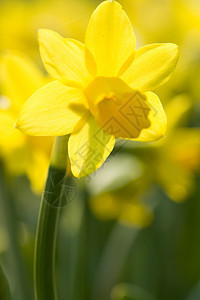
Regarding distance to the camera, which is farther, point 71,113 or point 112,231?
point 112,231

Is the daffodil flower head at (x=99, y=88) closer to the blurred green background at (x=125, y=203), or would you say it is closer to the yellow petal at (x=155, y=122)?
the yellow petal at (x=155, y=122)

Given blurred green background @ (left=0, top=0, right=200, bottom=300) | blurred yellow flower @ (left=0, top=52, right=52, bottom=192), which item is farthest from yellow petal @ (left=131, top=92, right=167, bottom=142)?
blurred yellow flower @ (left=0, top=52, right=52, bottom=192)

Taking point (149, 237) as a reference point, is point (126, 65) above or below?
above

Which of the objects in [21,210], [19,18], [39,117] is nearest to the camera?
[39,117]

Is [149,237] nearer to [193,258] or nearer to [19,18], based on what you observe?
[193,258]

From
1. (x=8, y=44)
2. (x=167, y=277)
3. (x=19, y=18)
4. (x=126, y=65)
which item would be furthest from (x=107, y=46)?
(x=19, y=18)

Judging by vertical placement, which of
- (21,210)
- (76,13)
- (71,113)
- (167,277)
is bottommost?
(167,277)
